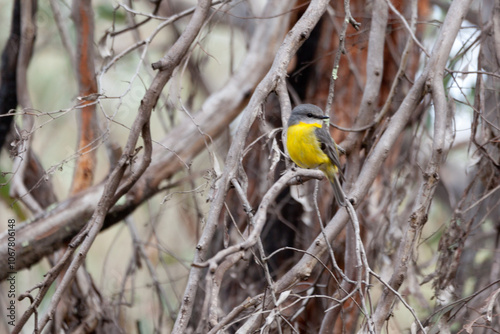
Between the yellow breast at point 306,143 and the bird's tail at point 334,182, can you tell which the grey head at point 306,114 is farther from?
the bird's tail at point 334,182

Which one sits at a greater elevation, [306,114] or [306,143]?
[306,114]

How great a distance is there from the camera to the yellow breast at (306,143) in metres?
3.51

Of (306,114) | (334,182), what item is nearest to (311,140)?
(306,114)

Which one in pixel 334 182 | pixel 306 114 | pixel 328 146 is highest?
pixel 306 114

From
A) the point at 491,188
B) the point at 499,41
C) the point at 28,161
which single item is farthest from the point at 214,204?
the point at 28,161

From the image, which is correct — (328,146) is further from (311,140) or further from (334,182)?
(334,182)

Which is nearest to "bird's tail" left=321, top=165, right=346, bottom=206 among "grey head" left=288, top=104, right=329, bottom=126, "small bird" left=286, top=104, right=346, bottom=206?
"small bird" left=286, top=104, right=346, bottom=206

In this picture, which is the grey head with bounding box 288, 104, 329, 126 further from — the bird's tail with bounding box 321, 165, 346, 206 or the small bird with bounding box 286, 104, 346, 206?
the bird's tail with bounding box 321, 165, 346, 206

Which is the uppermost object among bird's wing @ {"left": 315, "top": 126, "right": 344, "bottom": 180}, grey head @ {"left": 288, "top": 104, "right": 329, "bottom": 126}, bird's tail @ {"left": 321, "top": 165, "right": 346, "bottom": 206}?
grey head @ {"left": 288, "top": 104, "right": 329, "bottom": 126}

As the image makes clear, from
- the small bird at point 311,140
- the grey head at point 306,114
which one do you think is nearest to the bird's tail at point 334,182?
the small bird at point 311,140

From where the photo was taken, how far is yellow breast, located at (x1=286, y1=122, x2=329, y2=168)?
351 cm

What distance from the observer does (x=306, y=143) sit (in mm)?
3527

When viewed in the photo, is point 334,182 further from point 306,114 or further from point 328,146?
point 306,114

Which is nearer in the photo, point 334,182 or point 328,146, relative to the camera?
point 334,182
